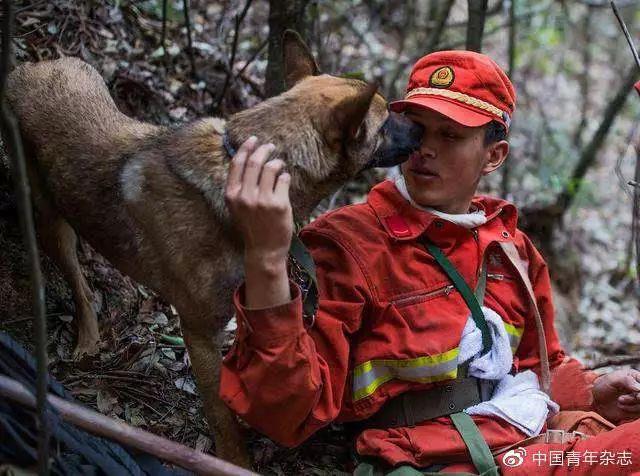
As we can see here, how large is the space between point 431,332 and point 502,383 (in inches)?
21.3

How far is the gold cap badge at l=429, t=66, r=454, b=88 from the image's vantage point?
3197 mm

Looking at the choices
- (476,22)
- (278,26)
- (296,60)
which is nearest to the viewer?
(296,60)

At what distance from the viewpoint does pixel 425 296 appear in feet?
10.1

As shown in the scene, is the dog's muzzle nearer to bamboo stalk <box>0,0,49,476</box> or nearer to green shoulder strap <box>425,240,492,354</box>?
green shoulder strap <box>425,240,492,354</box>

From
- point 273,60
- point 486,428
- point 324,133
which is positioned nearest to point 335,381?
point 486,428

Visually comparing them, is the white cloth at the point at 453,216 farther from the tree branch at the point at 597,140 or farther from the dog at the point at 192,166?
the tree branch at the point at 597,140

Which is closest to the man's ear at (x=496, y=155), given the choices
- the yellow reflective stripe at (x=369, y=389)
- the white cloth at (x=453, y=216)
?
the white cloth at (x=453, y=216)

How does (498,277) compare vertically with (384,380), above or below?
above

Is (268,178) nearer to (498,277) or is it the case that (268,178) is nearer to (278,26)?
(498,277)

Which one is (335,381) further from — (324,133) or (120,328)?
(120,328)

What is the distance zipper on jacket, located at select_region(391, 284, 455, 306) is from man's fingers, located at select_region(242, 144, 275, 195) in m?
1.01

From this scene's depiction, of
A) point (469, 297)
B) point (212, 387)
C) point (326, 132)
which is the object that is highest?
point (326, 132)

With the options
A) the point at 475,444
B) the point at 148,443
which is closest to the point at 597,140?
the point at 475,444

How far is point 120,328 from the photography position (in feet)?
14.0
